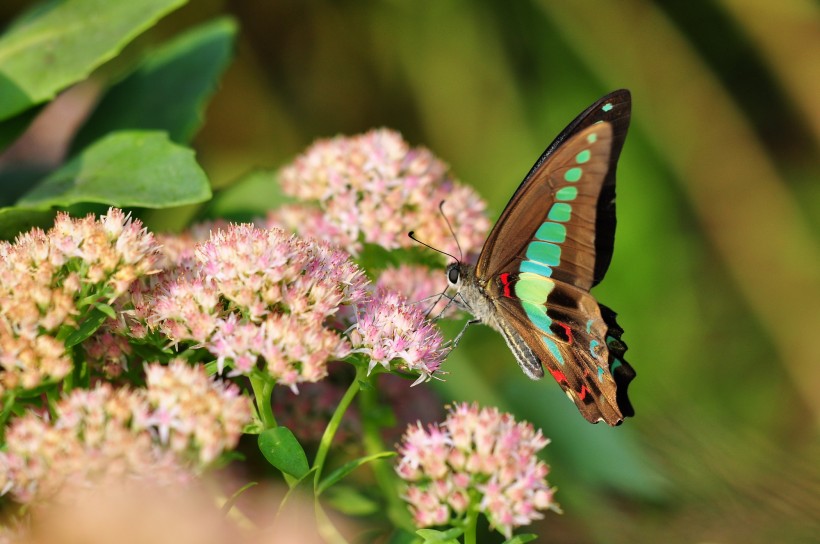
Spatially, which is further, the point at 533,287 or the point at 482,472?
the point at 533,287

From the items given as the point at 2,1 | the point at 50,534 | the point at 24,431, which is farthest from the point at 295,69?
the point at 50,534

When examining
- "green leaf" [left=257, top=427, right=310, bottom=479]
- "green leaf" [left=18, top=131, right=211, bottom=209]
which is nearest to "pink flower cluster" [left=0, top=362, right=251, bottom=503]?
"green leaf" [left=257, top=427, right=310, bottom=479]

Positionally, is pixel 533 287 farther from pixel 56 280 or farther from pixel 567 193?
pixel 56 280

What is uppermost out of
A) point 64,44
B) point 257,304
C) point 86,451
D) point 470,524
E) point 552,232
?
point 64,44

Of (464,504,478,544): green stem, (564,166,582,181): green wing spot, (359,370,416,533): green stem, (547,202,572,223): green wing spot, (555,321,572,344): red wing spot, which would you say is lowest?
(359,370,416,533): green stem

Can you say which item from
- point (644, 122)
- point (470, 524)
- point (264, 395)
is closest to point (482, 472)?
point (470, 524)

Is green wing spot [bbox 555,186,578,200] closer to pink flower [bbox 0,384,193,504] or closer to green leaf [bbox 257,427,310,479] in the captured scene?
green leaf [bbox 257,427,310,479]
